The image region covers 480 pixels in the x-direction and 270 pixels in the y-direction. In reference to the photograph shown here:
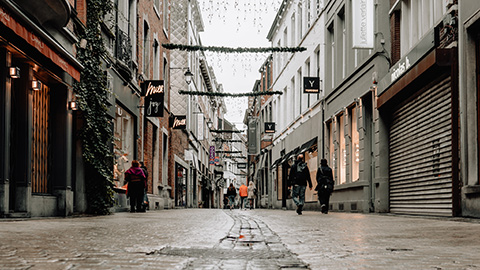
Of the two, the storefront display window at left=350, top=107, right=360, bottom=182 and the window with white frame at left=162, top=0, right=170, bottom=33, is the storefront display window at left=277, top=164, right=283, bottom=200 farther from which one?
the storefront display window at left=350, top=107, right=360, bottom=182

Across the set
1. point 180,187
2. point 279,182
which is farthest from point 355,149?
point 279,182

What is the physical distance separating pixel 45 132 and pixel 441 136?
340 inches

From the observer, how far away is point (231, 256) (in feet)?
15.4

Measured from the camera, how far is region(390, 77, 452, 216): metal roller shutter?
13.6 metres

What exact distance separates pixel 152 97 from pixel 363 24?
28.2ft

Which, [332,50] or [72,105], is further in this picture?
[332,50]

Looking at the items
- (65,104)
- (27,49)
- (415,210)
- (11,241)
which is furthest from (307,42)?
(11,241)

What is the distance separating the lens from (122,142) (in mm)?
20812

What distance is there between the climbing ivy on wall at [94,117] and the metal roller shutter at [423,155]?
7656 mm

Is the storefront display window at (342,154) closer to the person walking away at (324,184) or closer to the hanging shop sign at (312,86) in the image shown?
the hanging shop sign at (312,86)

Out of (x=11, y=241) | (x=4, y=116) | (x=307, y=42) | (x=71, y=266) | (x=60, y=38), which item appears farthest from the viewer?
(x=307, y=42)

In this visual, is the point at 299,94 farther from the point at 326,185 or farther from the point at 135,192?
the point at 135,192

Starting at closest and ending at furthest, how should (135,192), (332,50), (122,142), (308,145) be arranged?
(135,192)
(122,142)
(332,50)
(308,145)

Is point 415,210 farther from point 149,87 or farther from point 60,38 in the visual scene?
point 149,87
